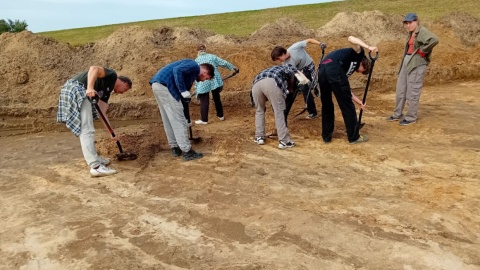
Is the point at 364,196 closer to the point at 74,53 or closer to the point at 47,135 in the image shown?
the point at 47,135

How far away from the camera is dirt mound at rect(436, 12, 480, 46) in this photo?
1282cm

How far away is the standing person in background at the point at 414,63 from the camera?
6312mm

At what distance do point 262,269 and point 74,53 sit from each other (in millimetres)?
10377

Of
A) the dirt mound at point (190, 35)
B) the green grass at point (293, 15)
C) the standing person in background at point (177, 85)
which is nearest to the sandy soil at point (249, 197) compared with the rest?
the standing person in background at point (177, 85)

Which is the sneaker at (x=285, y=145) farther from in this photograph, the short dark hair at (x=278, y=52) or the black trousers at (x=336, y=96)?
the short dark hair at (x=278, y=52)

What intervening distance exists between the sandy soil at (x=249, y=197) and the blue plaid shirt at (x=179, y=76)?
1.04 m

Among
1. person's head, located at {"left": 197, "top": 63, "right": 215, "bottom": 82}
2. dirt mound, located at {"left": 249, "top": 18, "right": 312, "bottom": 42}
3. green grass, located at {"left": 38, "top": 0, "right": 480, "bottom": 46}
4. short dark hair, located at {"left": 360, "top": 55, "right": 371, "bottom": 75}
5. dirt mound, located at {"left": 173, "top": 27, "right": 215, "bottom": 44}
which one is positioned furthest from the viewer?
green grass, located at {"left": 38, "top": 0, "right": 480, "bottom": 46}

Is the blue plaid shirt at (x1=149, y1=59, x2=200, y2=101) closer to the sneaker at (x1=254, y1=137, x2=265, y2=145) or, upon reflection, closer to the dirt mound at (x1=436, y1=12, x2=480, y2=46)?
the sneaker at (x1=254, y1=137, x2=265, y2=145)

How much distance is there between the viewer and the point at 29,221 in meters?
4.30

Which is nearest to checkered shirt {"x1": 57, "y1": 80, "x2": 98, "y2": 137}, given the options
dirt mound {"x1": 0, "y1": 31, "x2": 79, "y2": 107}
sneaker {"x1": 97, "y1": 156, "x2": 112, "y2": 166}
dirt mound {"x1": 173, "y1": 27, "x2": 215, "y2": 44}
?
→ sneaker {"x1": 97, "y1": 156, "x2": 112, "y2": 166}

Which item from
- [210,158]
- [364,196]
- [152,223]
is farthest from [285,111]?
[152,223]

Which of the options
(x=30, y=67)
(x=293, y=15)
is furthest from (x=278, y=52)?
(x=293, y=15)

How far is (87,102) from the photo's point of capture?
17.2 ft

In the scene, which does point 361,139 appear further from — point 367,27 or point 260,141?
point 367,27
